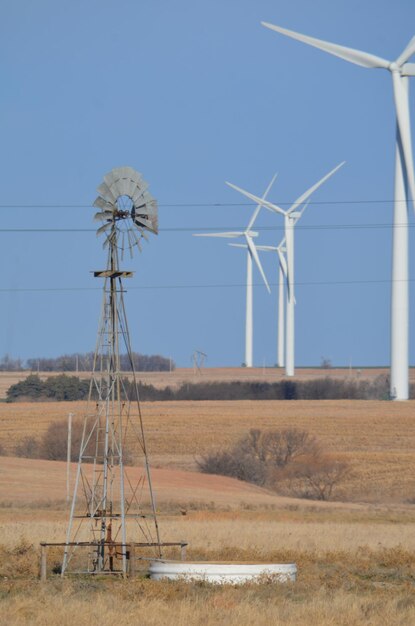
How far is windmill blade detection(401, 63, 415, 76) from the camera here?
76125mm

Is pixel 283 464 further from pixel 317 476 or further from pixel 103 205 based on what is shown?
pixel 103 205

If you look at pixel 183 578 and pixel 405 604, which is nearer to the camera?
pixel 405 604

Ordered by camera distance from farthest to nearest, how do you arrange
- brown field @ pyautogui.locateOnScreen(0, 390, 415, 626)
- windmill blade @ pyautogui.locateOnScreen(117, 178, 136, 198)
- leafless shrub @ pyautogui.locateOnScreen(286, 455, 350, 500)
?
leafless shrub @ pyautogui.locateOnScreen(286, 455, 350, 500) → windmill blade @ pyautogui.locateOnScreen(117, 178, 136, 198) → brown field @ pyautogui.locateOnScreen(0, 390, 415, 626)

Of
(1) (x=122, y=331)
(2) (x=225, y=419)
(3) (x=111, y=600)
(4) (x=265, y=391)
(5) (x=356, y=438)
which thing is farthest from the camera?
(4) (x=265, y=391)

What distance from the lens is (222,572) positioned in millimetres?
25703

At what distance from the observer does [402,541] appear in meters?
38.6

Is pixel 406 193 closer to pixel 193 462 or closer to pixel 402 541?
pixel 193 462

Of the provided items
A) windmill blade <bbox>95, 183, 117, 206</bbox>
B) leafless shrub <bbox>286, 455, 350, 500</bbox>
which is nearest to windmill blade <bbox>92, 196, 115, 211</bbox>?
windmill blade <bbox>95, 183, 117, 206</bbox>

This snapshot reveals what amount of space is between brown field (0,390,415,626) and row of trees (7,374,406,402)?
920 inches

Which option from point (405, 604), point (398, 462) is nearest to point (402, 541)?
point (405, 604)

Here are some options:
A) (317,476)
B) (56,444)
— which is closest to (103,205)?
(317,476)

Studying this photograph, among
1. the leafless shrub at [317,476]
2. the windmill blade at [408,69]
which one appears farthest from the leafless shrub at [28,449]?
the windmill blade at [408,69]

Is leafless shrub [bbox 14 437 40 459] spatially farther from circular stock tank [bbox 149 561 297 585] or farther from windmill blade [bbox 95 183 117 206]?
circular stock tank [bbox 149 561 297 585]

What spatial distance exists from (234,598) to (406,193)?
2395 inches
